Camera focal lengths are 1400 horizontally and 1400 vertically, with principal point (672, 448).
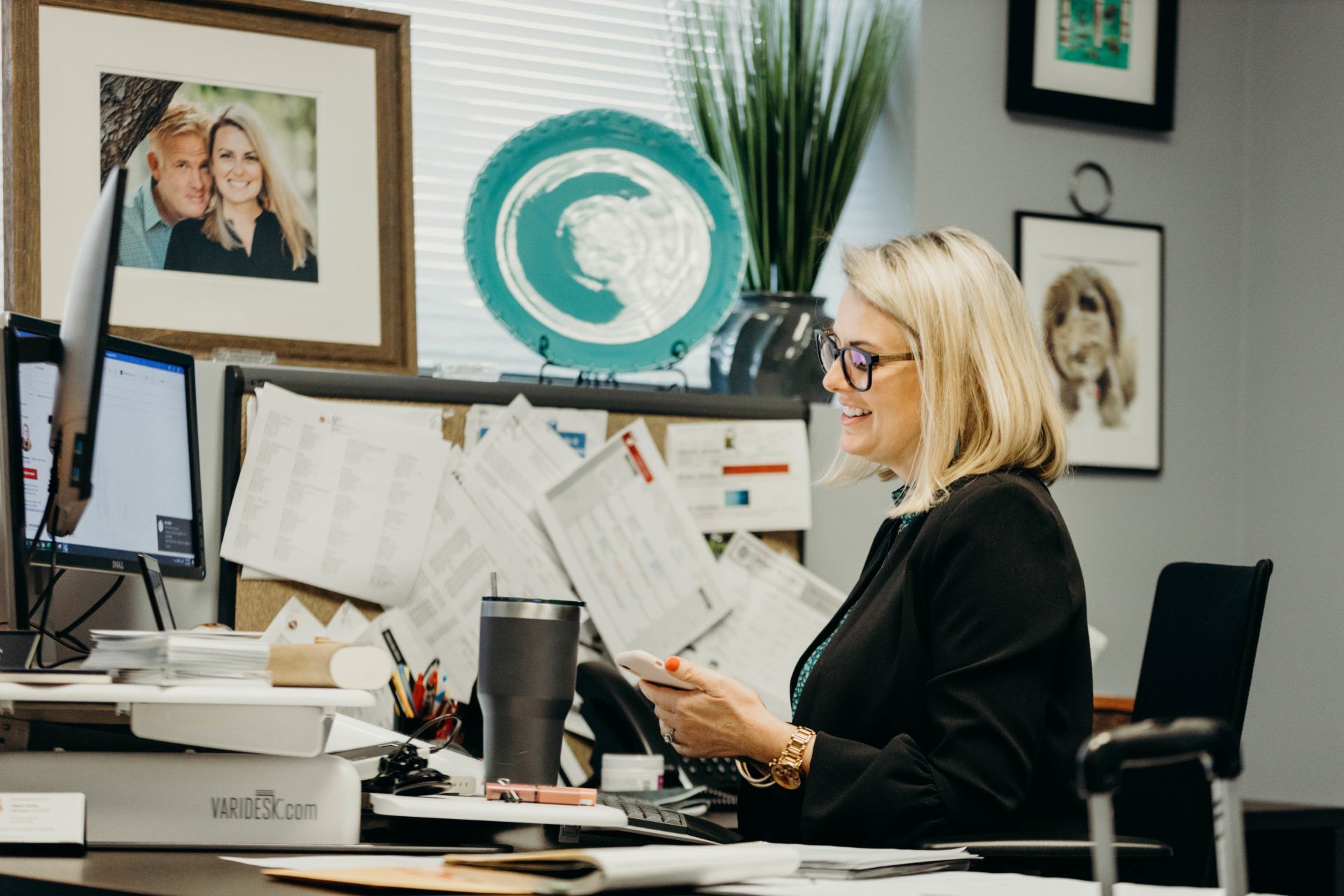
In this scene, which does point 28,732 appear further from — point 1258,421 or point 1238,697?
point 1258,421

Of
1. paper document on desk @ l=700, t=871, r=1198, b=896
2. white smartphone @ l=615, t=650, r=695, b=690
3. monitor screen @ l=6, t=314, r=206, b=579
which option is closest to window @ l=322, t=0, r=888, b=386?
monitor screen @ l=6, t=314, r=206, b=579

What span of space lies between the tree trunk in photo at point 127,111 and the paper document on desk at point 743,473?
81 centimetres

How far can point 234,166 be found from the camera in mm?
1907

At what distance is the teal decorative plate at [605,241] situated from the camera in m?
2.02

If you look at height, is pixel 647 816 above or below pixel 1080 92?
below

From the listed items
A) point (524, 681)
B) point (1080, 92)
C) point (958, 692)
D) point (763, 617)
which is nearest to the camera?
point (524, 681)

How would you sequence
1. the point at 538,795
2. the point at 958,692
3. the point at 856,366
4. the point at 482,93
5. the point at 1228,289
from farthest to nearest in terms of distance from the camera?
the point at 1228,289, the point at 482,93, the point at 856,366, the point at 958,692, the point at 538,795

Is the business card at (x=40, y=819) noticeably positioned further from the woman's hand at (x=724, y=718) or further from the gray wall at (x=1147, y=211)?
the gray wall at (x=1147, y=211)

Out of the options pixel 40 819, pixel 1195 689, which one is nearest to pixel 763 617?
pixel 1195 689

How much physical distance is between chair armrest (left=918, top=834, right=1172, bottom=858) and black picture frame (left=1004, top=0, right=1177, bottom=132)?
1.57 meters

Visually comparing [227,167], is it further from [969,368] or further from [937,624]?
[937,624]

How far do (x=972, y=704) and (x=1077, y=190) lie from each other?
1509 mm

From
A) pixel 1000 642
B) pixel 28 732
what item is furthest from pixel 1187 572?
pixel 28 732

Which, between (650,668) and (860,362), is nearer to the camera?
(650,668)
